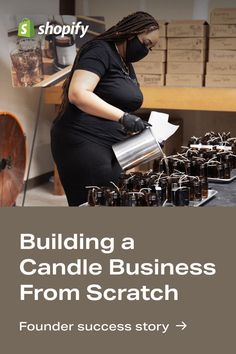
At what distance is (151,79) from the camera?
174 inches

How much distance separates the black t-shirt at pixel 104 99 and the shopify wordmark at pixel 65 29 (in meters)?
1.89

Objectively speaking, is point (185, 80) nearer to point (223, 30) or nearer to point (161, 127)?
point (223, 30)

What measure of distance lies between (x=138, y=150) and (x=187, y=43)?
7.31 ft

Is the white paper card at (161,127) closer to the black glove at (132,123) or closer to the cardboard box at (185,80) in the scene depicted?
the black glove at (132,123)

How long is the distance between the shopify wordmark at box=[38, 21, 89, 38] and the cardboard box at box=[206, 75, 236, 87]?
1.00 metres

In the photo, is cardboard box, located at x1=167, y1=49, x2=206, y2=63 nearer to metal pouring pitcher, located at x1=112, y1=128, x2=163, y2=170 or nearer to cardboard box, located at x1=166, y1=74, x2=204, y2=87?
cardboard box, located at x1=166, y1=74, x2=204, y2=87

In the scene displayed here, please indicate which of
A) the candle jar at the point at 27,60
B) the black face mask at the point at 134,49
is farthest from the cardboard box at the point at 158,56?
the black face mask at the point at 134,49

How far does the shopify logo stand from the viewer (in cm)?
409

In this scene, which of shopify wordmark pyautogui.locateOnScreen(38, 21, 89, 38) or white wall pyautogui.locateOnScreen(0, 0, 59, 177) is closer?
shopify wordmark pyautogui.locateOnScreen(38, 21, 89, 38)

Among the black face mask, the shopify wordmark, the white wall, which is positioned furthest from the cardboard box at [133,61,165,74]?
the black face mask

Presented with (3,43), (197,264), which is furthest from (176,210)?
(3,43)

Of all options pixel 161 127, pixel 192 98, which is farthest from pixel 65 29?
Result: pixel 161 127

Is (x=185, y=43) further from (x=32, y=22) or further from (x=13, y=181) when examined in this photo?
(x=13, y=181)

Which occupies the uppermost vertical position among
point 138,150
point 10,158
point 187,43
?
point 187,43
